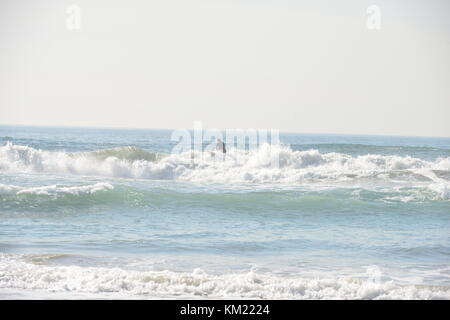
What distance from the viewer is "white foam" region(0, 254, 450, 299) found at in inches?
247

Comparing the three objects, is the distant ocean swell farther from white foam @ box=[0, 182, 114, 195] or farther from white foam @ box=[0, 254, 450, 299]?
white foam @ box=[0, 254, 450, 299]

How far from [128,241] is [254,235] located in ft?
7.09

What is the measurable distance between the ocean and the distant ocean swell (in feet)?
0.16

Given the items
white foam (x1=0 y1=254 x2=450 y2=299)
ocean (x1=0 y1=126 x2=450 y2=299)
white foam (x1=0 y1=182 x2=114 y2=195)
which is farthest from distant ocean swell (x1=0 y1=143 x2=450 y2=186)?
white foam (x1=0 y1=254 x2=450 y2=299)

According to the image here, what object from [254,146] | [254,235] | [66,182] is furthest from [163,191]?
[254,146]

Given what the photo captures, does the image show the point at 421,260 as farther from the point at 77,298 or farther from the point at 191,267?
the point at 77,298

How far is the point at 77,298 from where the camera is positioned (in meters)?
5.94

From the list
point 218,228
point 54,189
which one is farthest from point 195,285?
point 54,189

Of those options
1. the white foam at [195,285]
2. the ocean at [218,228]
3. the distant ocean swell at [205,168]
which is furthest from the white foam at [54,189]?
the white foam at [195,285]

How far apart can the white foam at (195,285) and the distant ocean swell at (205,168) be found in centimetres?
861

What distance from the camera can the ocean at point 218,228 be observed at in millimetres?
6496

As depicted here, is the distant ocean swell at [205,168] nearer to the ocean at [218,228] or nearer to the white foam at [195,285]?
the ocean at [218,228]

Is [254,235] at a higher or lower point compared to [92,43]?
lower

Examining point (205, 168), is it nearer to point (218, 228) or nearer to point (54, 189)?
point (54, 189)
